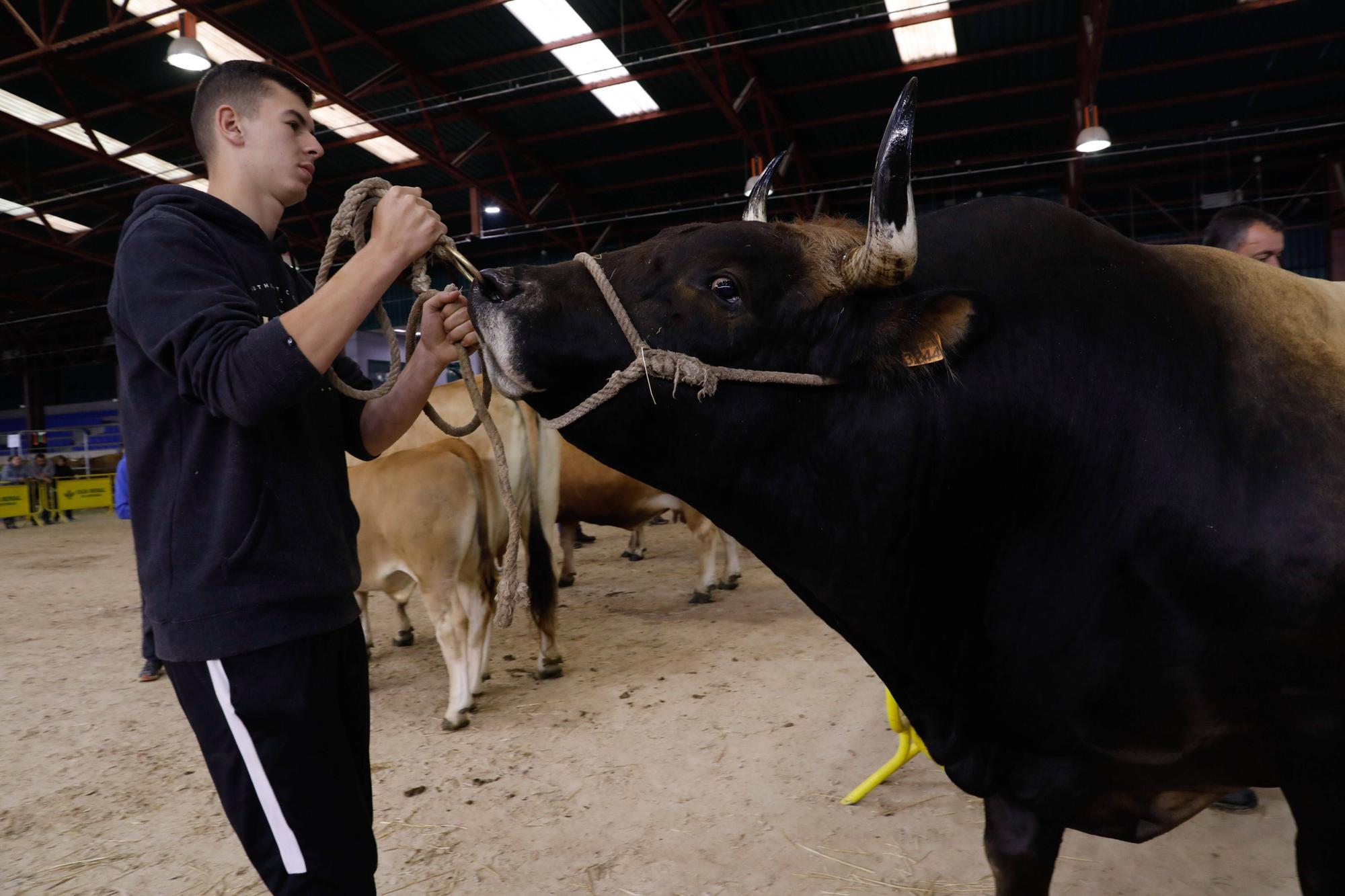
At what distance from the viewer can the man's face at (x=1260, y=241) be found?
3.54 m

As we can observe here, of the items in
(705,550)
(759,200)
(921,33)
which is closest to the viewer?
(759,200)

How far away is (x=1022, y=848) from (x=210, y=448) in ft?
6.37

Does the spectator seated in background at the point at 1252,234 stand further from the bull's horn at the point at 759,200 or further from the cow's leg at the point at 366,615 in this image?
the cow's leg at the point at 366,615

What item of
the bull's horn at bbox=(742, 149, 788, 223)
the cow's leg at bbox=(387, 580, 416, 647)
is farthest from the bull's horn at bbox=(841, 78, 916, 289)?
the cow's leg at bbox=(387, 580, 416, 647)

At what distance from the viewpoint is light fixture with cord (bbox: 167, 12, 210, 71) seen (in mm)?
10203

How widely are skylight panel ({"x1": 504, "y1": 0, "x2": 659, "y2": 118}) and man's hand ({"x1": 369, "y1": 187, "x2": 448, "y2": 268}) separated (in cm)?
1036

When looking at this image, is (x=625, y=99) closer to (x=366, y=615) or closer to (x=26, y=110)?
(x=26, y=110)

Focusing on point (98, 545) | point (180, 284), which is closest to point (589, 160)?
point (98, 545)

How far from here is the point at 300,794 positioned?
1.54 meters

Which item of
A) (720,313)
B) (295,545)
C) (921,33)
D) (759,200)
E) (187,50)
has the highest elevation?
(921,33)

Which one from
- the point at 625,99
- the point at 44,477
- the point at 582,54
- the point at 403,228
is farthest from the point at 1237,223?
the point at 44,477

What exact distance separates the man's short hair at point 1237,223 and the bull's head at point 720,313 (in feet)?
9.33

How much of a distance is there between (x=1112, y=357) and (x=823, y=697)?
3.19 metres

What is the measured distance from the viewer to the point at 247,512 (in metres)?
1.52
